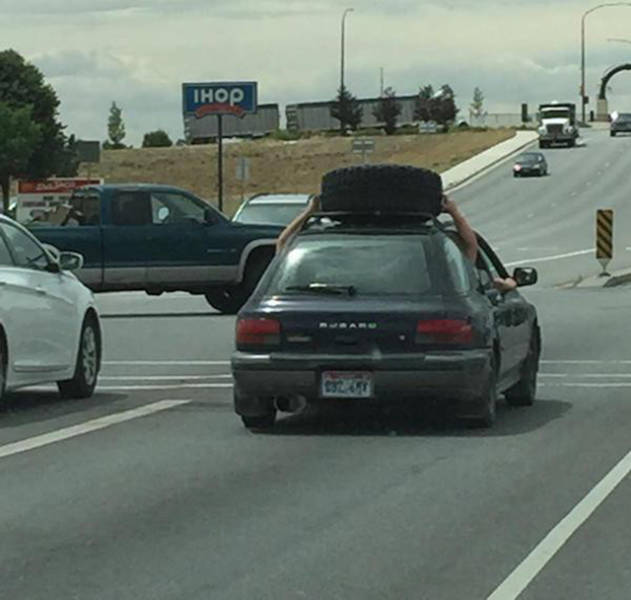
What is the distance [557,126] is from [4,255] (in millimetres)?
99520

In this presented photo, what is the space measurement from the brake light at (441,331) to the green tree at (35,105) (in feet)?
286

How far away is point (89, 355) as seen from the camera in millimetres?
17062

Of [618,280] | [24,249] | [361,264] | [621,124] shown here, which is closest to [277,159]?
[621,124]

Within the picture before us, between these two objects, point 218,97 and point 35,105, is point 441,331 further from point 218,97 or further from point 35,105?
point 35,105

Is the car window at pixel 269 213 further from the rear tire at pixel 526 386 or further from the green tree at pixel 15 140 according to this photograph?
the green tree at pixel 15 140

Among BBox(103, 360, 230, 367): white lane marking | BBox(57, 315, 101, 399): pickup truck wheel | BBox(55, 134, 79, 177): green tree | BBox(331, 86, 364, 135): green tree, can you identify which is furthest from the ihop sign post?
BBox(331, 86, 364, 135): green tree

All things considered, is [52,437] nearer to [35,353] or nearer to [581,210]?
[35,353]

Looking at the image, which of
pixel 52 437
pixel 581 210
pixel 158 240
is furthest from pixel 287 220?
pixel 581 210

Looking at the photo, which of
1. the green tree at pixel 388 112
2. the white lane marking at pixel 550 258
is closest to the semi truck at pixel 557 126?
the green tree at pixel 388 112

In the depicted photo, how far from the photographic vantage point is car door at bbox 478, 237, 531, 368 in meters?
15.1

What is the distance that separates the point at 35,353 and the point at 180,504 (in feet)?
16.8

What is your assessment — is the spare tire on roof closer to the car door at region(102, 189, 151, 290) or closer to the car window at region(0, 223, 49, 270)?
the car window at region(0, 223, 49, 270)

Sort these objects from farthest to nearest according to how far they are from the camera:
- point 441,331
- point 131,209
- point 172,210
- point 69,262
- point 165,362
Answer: point 172,210, point 131,209, point 165,362, point 69,262, point 441,331

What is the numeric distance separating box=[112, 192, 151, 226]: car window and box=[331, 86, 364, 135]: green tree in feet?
368
